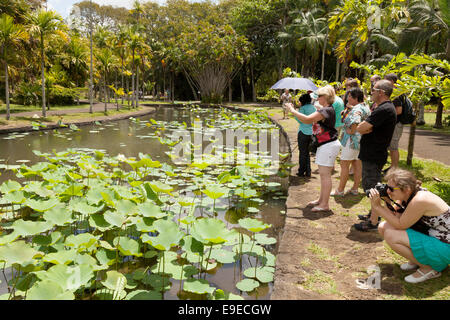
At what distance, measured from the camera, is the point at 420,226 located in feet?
8.83

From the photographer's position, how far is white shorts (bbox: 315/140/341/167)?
4195 mm

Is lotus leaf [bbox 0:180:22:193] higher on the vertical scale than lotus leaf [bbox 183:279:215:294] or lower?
higher

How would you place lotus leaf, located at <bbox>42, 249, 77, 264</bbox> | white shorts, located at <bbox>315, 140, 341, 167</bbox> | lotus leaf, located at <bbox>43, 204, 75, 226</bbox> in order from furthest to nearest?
white shorts, located at <bbox>315, 140, 341, 167</bbox>, lotus leaf, located at <bbox>43, 204, 75, 226</bbox>, lotus leaf, located at <bbox>42, 249, 77, 264</bbox>

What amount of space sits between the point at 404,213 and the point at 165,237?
190 centimetres

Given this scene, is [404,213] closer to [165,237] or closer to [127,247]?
[165,237]

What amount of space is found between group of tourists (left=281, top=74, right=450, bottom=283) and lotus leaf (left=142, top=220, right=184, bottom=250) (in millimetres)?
1704

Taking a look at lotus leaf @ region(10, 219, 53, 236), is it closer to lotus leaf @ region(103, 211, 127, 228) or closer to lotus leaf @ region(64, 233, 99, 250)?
lotus leaf @ region(64, 233, 99, 250)

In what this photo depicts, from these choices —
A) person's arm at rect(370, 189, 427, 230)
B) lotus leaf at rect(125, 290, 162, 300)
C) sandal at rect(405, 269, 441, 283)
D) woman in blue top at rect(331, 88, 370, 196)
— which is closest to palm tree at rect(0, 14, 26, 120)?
woman in blue top at rect(331, 88, 370, 196)

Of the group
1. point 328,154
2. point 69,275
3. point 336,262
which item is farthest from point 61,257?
point 328,154

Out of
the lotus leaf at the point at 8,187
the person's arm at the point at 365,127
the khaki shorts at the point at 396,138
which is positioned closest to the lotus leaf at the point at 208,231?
the person's arm at the point at 365,127

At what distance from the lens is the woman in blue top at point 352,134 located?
401cm

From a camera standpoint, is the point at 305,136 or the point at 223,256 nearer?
the point at 223,256

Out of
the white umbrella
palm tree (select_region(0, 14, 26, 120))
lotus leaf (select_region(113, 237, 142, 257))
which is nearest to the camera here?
lotus leaf (select_region(113, 237, 142, 257))

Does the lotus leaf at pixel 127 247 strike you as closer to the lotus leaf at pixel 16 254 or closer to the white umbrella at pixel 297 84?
the lotus leaf at pixel 16 254
